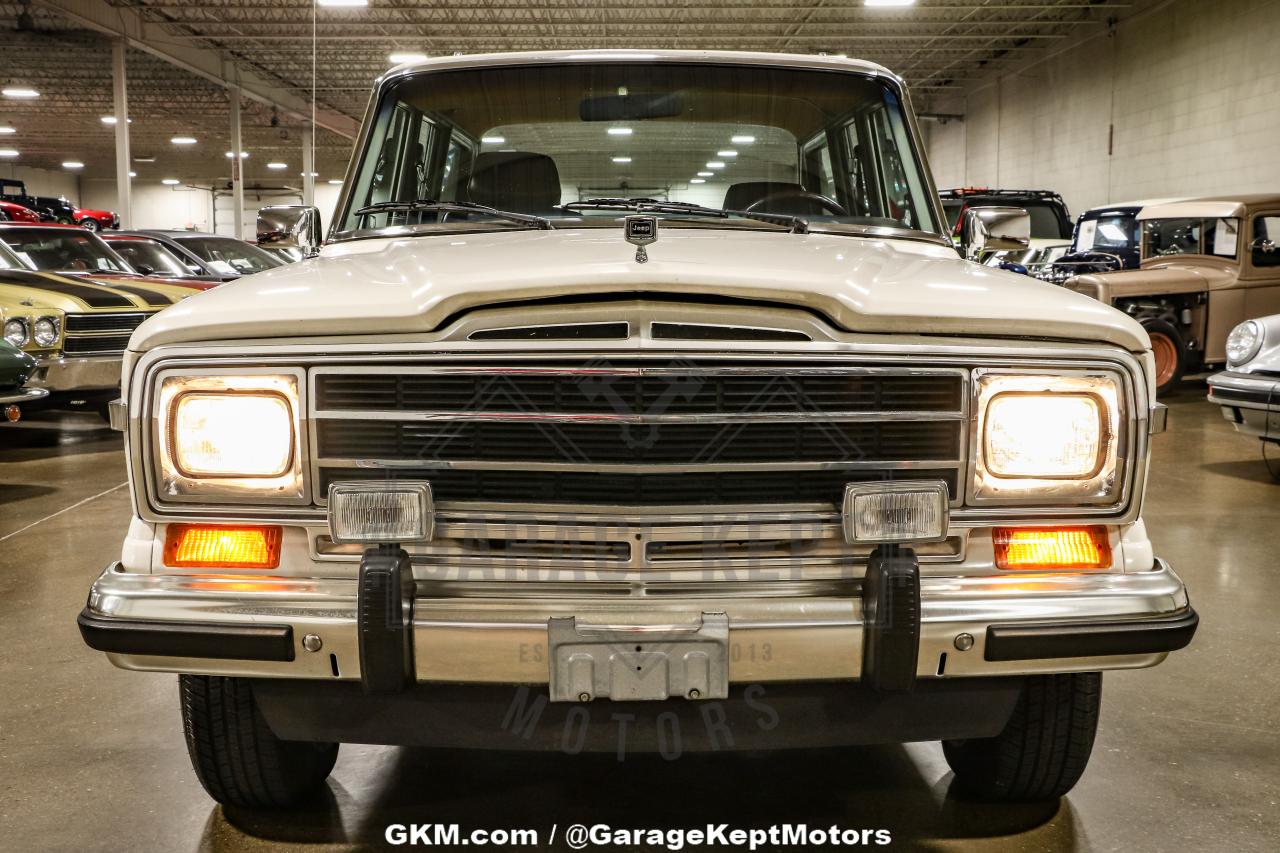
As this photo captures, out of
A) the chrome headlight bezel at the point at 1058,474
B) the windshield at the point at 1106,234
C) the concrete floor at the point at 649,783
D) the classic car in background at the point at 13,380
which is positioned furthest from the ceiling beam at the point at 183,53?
the chrome headlight bezel at the point at 1058,474

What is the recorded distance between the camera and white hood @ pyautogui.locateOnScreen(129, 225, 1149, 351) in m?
1.83

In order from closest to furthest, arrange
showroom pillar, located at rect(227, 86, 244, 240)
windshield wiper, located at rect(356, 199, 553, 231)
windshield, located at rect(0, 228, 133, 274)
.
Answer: windshield wiper, located at rect(356, 199, 553, 231)
windshield, located at rect(0, 228, 133, 274)
showroom pillar, located at rect(227, 86, 244, 240)

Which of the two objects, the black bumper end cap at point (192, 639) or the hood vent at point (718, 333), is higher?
the hood vent at point (718, 333)

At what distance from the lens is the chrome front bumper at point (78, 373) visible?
742 cm

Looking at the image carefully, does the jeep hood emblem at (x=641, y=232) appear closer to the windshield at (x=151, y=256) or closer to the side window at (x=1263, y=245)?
the windshield at (x=151, y=256)

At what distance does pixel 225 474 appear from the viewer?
75.3 inches

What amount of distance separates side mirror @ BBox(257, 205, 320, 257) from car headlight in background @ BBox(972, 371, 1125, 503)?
2.19 metres

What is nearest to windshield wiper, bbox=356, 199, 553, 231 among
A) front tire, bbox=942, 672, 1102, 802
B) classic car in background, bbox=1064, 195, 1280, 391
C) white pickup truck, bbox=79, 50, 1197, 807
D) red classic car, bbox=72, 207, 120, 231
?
white pickup truck, bbox=79, 50, 1197, 807

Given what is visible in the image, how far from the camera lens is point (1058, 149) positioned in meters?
20.0

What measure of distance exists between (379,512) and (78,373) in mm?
6804

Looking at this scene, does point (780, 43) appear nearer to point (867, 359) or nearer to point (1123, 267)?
point (1123, 267)

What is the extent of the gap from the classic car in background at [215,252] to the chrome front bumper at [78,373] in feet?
12.3

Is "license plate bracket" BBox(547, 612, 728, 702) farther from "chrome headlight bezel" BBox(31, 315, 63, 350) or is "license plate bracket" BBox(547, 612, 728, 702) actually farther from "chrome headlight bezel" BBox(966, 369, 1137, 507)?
"chrome headlight bezel" BBox(31, 315, 63, 350)

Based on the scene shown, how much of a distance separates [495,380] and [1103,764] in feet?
6.50
